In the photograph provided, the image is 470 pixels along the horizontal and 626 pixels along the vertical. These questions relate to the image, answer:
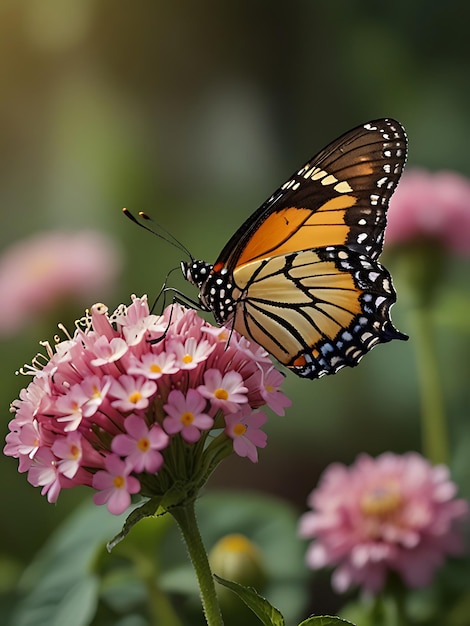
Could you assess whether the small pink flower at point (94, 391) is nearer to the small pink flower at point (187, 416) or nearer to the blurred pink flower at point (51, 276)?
the small pink flower at point (187, 416)

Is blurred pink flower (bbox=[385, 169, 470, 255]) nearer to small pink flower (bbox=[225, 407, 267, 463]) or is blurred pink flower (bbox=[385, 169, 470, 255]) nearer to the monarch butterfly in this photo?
the monarch butterfly

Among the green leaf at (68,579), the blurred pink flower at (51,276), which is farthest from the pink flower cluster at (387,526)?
the blurred pink flower at (51,276)

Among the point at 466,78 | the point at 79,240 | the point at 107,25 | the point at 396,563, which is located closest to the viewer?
the point at 396,563

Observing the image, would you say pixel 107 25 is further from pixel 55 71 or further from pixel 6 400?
pixel 6 400

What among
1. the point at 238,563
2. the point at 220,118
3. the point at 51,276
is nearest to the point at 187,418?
the point at 238,563

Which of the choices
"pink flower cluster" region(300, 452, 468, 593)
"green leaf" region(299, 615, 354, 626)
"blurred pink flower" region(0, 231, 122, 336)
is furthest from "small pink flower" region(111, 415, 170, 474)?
"blurred pink flower" region(0, 231, 122, 336)

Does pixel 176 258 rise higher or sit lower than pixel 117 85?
lower

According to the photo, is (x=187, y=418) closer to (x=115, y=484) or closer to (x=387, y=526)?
(x=115, y=484)

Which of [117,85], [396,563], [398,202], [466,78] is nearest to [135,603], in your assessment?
[396,563]
